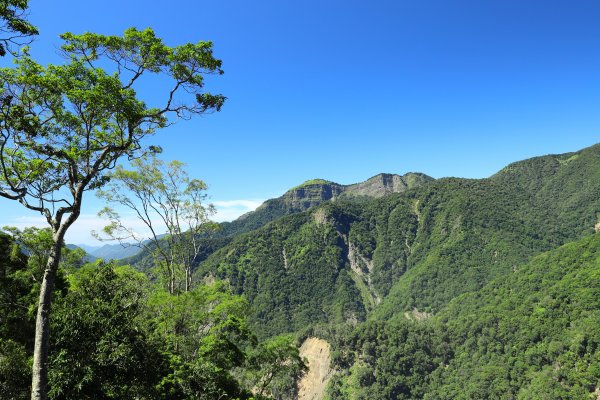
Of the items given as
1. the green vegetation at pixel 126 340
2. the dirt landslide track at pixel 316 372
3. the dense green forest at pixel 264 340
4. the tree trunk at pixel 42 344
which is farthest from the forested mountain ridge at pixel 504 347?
the tree trunk at pixel 42 344

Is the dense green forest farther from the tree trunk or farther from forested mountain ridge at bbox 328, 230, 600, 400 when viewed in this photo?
the tree trunk

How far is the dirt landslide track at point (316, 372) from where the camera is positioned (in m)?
130

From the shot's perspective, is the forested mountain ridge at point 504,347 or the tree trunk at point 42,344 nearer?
the tree trunk at point 42,344

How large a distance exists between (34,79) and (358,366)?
137 m

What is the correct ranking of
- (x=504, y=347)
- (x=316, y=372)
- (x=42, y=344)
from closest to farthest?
(x=42, y=344), (x=504, y=347), (x=316, y=372)

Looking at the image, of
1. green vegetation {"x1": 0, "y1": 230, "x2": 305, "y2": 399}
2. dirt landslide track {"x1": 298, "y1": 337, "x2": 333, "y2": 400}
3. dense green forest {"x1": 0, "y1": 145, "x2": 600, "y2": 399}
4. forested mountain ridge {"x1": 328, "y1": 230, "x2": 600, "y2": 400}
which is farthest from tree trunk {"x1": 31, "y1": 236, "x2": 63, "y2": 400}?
dirt landslide track {"x1": 298, "y1": 337, "x2": 333, "y2": 400}

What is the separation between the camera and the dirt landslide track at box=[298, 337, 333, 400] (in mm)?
130125

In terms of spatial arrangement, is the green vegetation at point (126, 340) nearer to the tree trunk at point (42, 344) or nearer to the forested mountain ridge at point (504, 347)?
the tree trunk at point (42, 344)

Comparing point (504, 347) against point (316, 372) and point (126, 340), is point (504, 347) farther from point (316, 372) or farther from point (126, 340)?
point (126, 340)

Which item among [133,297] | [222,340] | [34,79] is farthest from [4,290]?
[34,79]

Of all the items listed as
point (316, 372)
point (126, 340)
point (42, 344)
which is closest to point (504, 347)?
point (316, 372)

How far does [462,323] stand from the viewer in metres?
142

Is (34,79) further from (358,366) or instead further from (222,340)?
(358,366)

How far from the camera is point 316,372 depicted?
13325 centimetres
